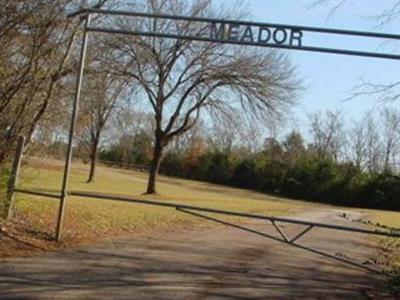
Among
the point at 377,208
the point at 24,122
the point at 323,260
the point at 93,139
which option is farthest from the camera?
the point at 377,208

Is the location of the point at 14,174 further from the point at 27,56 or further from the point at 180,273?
the point at 180,273

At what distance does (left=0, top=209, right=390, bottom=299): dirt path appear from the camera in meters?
7.95

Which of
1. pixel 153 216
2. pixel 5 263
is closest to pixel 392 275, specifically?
pixel 5 263

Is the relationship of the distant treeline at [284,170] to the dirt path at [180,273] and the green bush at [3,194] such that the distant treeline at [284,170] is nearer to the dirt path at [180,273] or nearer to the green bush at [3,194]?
the dirt path at [180,273]

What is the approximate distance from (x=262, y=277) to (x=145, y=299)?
9.78 feet

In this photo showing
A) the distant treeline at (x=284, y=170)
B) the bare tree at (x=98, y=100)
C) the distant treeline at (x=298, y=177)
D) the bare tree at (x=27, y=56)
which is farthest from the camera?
the distant treeline at (x=284, y=170)

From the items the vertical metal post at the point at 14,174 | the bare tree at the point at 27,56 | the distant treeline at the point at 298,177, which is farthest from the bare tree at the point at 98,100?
the distant treeline at the point at 298,177

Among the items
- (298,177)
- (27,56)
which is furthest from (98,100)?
(298,177)

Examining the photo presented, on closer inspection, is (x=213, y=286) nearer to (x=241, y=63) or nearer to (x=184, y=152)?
(x=241, y=63)

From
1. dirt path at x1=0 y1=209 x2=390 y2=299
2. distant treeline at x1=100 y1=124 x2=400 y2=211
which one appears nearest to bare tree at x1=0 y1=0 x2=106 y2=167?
dirt path at x1=0 y1=209 x2=390 y2=299

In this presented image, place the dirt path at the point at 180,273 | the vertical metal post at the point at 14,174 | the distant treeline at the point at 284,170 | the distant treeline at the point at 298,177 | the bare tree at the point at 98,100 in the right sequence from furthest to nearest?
the distant treeline at the point at 284,170 < the distant treeline at the point at 298,177 < the bare tree at the point at 98,100 < the vertical metal post at the point at 14,174 < the dirt path at the point at 180,273

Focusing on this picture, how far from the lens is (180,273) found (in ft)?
31.6

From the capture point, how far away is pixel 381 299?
9141 mm

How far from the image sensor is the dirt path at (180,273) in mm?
7949
